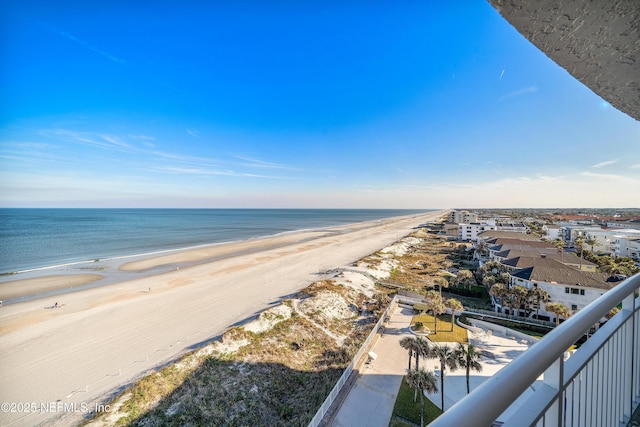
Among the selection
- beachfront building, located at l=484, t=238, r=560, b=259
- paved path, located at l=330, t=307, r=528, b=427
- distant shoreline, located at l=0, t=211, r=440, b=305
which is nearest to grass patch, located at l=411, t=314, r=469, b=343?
paved path, located at l=330, t=307, r=528, b=427

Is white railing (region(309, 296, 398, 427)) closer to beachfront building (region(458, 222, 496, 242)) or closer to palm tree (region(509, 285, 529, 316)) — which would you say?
palm tree (region(509, 285, 529, 316))

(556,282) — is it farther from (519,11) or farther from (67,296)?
(67,296)

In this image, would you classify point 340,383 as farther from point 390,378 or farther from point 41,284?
point 41,284

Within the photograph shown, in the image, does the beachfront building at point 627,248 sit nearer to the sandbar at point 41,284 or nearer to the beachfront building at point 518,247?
the beachfront building at point 518,247

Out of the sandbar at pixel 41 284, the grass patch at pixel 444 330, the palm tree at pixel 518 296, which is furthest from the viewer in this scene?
the sandbar at pixel 41 284

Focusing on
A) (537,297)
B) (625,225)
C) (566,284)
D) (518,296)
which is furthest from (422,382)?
(625,225)

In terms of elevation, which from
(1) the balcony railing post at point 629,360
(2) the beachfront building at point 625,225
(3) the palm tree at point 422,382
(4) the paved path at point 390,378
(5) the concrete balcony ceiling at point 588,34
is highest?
(5) the concrete balcony ceiling at point 588,34

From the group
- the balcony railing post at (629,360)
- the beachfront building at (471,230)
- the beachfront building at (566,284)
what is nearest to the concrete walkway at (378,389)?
the balcony railing post at (629,360)
